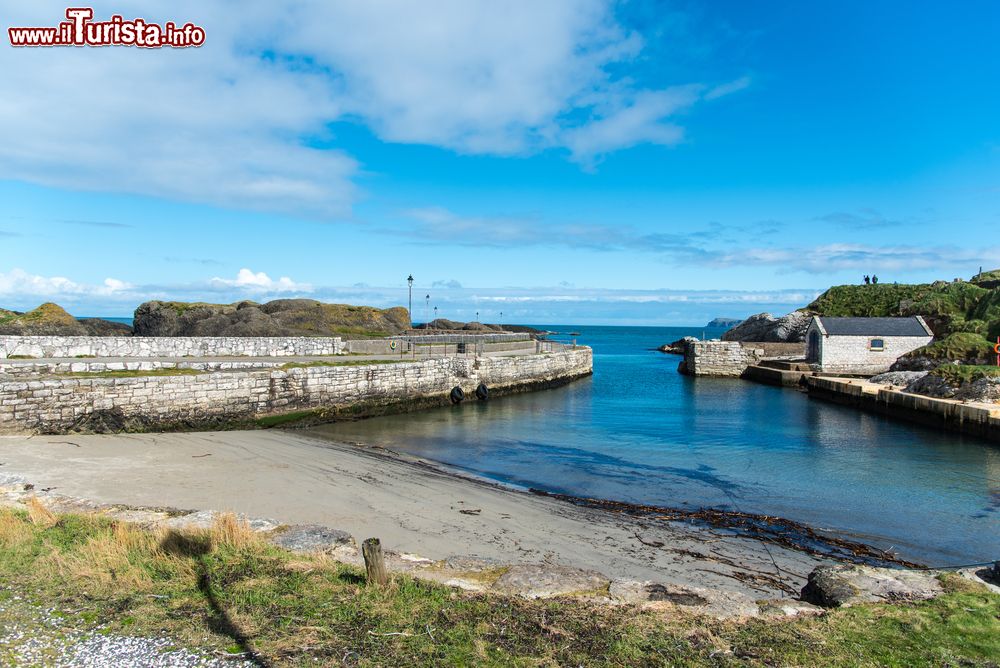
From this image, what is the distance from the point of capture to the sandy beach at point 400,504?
8.73 meters

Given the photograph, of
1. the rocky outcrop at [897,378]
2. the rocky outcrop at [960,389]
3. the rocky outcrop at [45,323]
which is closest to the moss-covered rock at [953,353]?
the rocky outcrop at [897,378]

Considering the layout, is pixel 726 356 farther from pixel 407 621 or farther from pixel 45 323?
pixel 407 621

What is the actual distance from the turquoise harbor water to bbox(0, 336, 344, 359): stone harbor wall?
272 inches

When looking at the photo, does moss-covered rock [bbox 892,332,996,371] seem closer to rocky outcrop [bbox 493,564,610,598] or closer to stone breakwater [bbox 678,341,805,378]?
stone breakwater [bbox 678,341,805,378]

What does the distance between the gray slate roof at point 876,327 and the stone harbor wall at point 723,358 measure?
28.2ft

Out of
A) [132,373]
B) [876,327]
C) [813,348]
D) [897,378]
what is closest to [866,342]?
[876,327]

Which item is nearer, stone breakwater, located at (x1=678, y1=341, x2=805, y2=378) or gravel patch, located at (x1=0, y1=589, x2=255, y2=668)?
gravel patch, located at (x1=0, y1=589, x2=255, y2=668)

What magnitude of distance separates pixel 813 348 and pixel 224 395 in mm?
38323

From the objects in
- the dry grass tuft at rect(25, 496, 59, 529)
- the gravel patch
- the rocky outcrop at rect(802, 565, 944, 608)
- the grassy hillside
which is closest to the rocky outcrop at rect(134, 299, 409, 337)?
the dry grass tuft at rect(25, 496, 59, 529)

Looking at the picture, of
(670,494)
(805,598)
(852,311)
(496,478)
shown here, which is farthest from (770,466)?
(852,311)

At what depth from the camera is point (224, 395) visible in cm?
1961

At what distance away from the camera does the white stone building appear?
38.2 metres

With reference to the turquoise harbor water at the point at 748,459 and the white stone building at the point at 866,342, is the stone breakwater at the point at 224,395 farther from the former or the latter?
the white stone building at the point at 866,342

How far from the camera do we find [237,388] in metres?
20.0
